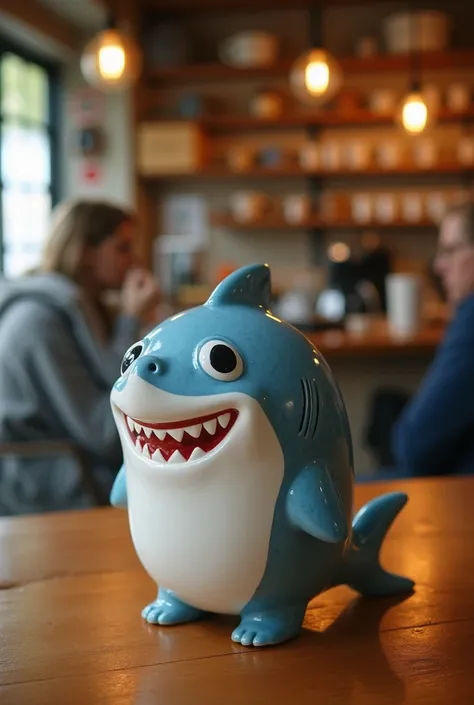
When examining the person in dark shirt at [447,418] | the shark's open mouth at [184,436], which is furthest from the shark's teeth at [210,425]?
the person in dark shirt at [447,418]

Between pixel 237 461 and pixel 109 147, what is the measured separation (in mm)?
5506

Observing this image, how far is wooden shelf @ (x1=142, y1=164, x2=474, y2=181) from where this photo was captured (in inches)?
228

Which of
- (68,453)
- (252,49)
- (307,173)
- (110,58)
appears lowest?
(68,453)

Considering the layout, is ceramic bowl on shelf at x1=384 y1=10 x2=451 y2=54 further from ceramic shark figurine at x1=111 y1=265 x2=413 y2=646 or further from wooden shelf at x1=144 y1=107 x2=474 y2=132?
ceramic shark figurine at x1=111 y1=265 x2=413 y2=646

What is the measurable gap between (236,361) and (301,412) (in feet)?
0.19

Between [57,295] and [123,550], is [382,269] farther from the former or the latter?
[123,550]

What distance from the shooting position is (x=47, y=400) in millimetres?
2217

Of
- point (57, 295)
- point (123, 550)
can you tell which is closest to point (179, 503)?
point (123, 550)

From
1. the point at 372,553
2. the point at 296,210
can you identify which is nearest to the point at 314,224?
the point at 296,210

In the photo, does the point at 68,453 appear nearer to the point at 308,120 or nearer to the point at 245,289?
the point at 245,289

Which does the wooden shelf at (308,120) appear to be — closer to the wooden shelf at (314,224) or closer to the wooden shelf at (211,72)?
the wooden shelf at (211,72)

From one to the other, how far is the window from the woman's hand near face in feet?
7.60

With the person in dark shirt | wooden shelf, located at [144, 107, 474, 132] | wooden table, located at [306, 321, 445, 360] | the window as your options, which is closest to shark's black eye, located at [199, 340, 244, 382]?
the person in dark shirt

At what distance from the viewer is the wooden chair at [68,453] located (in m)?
2.01
